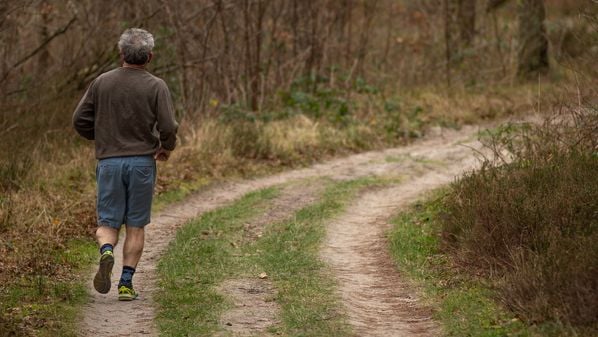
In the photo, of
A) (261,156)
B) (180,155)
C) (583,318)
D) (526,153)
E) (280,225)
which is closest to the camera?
(583,318)

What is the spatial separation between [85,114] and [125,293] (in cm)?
152

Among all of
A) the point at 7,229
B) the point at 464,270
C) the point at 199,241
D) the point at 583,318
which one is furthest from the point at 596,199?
the point at 7,229

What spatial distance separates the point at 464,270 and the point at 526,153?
2.30m

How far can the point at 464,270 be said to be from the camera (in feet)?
29.5

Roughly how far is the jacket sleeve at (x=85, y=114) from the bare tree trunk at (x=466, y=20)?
18.3m

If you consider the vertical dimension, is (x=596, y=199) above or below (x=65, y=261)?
above

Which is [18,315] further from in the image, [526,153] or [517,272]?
[526,153]

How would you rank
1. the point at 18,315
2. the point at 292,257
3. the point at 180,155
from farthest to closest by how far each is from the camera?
the point at 180,155 < the point at 292,257 < the point at 18,315

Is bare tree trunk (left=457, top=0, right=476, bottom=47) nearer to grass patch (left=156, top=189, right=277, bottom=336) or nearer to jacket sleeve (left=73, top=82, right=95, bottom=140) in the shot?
grass patch (left=156, top=189, right=277, bottom=336)

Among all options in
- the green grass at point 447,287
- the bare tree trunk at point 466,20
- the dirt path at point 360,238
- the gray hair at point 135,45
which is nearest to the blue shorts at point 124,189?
the dirt path at point 360,238

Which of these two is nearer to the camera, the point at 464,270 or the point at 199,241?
the point at 464,270

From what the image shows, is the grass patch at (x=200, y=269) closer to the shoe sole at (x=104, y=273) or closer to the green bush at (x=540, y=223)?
the shoe sole at (x=104, y=273)

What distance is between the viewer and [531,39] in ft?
78.8

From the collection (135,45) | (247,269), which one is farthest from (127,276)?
(135,45)
